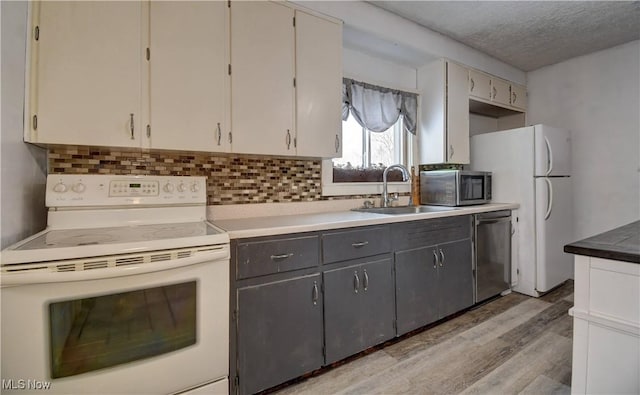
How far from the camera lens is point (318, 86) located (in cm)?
212

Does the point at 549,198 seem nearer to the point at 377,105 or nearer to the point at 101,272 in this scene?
the point at 377,105

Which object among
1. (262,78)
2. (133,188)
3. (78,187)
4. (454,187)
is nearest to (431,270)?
(454,187)

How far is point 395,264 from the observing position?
2.05 m

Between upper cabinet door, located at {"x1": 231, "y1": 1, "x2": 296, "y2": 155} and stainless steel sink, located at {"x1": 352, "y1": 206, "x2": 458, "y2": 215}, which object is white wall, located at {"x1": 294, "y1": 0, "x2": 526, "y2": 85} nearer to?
upper cabinet door, located at {"x1": 231, "y1": 1, "x2": 296, "y2": 155}

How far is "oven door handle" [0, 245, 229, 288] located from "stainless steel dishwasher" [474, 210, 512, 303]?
7.45 ft

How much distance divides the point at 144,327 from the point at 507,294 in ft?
10.5

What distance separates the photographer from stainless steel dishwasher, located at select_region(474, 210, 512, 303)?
104 inches

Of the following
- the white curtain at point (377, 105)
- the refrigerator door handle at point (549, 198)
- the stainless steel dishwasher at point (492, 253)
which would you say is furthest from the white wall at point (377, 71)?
the refrigerator door handle at point (549, 198)

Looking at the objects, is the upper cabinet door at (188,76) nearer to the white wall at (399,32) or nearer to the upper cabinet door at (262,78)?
the upper cabinet door at (262,78)

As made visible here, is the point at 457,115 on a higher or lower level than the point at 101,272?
higher

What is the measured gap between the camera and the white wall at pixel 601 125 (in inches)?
122

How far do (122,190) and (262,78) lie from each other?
1038 millimetres

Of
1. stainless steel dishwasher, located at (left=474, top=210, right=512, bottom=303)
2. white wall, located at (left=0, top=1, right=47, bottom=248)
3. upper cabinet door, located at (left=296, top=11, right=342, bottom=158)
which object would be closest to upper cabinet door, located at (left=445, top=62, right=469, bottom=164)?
stainless steel dishwasher, located at (left=474, top=210, right=512, bottom=303)

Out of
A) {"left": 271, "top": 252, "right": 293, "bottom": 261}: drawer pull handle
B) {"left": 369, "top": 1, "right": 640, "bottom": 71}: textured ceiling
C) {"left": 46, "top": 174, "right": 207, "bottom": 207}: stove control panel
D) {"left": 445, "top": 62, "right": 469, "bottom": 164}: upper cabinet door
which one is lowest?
{"left": 271, "top": 252, "right": 293, "bottom": 261}: drawer pull handle
